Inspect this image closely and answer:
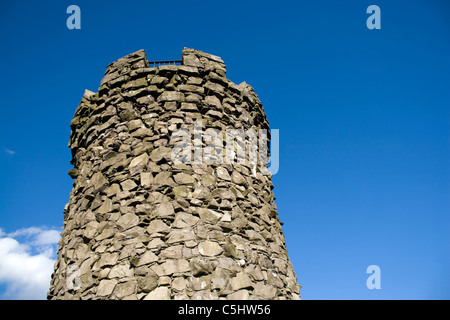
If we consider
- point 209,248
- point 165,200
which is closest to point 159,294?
point 209,248

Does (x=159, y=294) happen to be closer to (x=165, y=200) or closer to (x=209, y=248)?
(x=209, y=248)

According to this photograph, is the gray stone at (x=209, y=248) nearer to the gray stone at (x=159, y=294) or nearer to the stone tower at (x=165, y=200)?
the stone tower at (x=165, y=200)

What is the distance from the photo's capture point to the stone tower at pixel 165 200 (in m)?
4.52

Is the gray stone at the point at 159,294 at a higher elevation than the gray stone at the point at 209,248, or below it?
below

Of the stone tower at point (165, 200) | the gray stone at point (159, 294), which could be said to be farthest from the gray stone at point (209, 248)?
the gray stone at point (159, 294)

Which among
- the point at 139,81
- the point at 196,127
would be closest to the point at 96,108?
the point at 139,81

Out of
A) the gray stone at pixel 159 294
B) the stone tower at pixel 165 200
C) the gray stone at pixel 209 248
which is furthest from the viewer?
the gray stone at pixel 209 248

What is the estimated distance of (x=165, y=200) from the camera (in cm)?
497

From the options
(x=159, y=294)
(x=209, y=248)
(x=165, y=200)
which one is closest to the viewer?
(x=159, y=294)

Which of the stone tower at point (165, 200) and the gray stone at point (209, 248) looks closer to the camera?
the stone tower at point (165, 200)

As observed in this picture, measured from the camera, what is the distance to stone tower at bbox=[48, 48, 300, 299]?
178 inches

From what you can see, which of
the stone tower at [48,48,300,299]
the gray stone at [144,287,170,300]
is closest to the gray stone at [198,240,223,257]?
the stone tower at [48,48,300,299]
